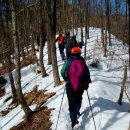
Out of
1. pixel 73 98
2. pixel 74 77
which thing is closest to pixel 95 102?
pixel 73 98

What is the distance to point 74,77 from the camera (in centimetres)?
823

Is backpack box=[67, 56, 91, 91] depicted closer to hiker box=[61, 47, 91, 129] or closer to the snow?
hiker box=[61, 47, 91, 129]

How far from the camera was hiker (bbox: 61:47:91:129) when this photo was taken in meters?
8.22

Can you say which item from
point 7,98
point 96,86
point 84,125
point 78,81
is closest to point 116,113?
point 84,125

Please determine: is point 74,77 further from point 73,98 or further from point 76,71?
point 73,98

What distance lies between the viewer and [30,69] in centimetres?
2288

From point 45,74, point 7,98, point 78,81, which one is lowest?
point 7,98

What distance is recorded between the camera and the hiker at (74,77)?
8.22 m

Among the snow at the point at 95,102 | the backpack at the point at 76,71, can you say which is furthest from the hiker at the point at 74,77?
the snow at the point at 95,102

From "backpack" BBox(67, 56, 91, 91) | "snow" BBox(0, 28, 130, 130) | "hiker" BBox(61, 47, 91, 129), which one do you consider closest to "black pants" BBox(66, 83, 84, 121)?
"hiker" BBox(61, 47, 91, 129)

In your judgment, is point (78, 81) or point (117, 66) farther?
point (117, 66)

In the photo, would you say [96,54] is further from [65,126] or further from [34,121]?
[65,126]

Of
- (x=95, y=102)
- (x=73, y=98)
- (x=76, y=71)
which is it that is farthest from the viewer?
(x=95, y=102)

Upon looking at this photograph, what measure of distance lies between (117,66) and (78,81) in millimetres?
11547
